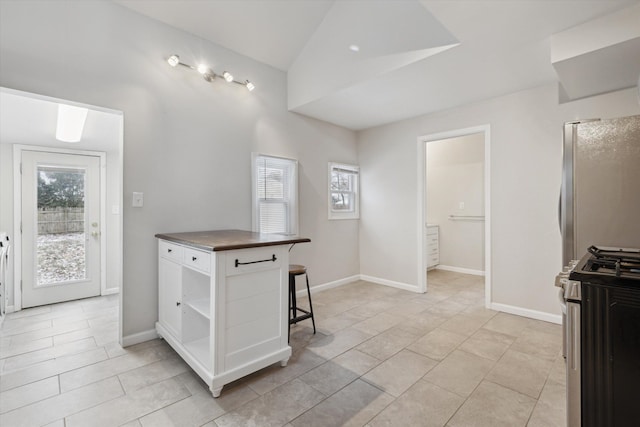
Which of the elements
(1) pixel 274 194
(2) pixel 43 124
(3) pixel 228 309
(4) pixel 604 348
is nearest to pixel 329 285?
(1) pixel 274 194

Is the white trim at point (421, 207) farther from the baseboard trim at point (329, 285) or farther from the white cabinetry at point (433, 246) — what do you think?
the white cabinetry at point (433, 246)

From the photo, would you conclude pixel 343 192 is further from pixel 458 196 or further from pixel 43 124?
pixel 43 124

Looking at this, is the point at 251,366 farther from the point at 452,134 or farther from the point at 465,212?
the point at 465,212

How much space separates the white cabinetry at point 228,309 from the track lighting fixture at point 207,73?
1696 millimetres

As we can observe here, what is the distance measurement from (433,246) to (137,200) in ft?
15.6

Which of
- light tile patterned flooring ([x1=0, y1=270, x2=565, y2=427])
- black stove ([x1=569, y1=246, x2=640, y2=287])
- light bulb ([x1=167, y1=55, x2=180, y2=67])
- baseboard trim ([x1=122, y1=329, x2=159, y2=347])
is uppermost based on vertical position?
light bulb ([x1=167, y1=55, x2=180, y2=67])

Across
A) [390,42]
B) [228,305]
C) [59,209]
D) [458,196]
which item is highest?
[390,42]

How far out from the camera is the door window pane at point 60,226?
3.69 m

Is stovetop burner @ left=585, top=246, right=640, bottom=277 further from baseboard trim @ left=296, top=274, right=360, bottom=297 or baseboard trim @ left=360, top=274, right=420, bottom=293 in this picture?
baseboard trim @ left=296, top=274, right=360, bottom=297

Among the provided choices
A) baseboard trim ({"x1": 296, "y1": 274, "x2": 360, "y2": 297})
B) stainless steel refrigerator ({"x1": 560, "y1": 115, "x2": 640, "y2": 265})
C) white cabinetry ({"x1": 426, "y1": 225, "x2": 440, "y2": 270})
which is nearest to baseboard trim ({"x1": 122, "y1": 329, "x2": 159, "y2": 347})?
baseboard trim ({"x1": 296, "y1": 274, "x2": 360, "y2": 297})

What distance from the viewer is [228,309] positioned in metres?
1.87

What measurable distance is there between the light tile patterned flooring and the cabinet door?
0.24m

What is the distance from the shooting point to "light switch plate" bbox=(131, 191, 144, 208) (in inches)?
102

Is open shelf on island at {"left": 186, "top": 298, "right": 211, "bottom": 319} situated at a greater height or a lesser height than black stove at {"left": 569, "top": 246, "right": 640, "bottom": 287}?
lesser
